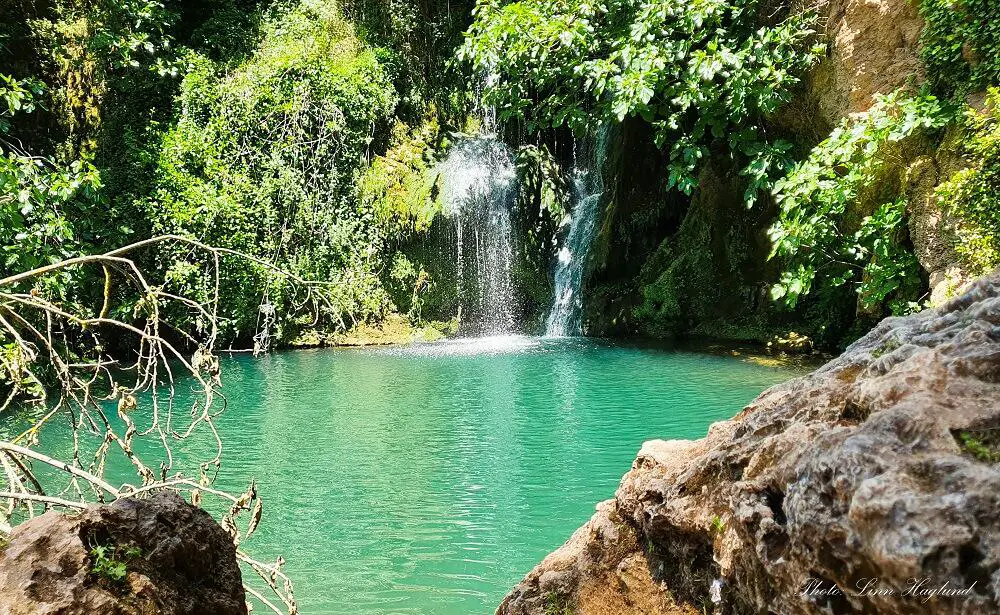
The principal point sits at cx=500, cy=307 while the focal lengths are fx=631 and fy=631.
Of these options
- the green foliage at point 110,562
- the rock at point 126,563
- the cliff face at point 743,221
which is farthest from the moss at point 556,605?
the cliff face at point 743,221

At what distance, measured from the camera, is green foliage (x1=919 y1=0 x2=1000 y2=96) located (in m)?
6.28

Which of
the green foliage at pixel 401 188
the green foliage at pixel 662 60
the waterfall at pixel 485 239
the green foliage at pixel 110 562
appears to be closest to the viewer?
the green foliage at pixel 110 562

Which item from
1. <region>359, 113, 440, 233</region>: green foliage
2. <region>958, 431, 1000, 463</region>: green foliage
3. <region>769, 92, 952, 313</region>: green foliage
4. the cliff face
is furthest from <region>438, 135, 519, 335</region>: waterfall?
<region>958, 431, 1000, 463</region>: green foliage

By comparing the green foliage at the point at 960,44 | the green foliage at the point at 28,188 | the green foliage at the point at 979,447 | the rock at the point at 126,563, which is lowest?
the rock at the point at 126,563

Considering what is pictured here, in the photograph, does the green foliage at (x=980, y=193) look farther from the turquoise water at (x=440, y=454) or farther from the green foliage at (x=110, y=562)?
the green foliage at (x=110, y=562)

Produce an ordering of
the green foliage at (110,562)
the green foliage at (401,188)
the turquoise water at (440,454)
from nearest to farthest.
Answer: the green foliage at (110,562)
the turquoise water at (440,454)
the green foliage at (401,188)

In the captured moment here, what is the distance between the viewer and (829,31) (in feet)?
26.8

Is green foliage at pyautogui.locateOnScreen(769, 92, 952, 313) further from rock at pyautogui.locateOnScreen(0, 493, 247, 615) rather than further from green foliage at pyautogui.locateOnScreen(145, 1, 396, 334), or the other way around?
green foliage at pyautogui.locateOnScreen(145, 1, 396, 334)

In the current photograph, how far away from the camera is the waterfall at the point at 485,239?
1509cm

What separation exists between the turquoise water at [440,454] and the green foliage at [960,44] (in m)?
3.96

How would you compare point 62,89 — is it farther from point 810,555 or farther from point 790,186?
point 810,555

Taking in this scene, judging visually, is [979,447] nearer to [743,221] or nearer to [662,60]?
[662,60]

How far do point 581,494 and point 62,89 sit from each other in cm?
1279

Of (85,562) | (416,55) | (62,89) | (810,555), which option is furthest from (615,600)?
(416,55)
